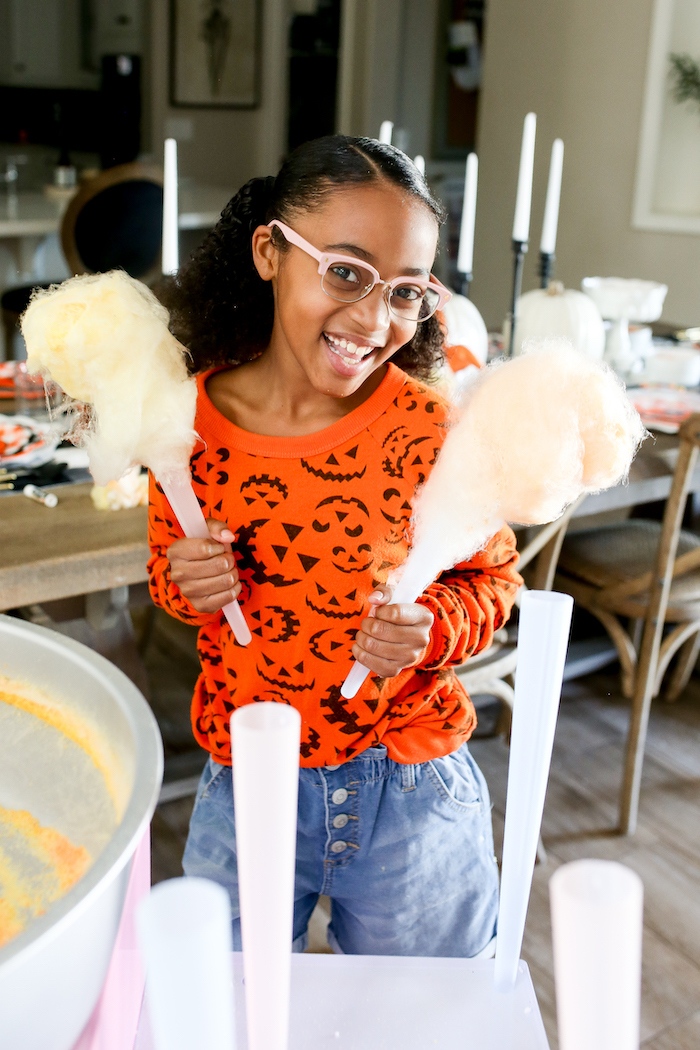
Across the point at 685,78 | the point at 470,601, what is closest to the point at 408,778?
the point at 470,601

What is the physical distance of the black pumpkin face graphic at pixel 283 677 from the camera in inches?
32.8

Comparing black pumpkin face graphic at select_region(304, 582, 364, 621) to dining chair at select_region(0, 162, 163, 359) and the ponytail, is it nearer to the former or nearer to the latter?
the ponytail

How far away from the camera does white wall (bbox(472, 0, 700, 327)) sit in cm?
353

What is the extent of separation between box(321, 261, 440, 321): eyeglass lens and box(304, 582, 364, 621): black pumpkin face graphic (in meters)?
0.25

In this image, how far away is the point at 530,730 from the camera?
0.45 meters

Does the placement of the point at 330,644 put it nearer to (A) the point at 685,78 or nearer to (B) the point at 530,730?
(B) the point at 530,730

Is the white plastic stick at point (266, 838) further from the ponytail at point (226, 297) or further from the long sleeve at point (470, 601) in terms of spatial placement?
the ponytail at point (226, 297)

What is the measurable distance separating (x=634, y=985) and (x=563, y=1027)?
0.03 meters

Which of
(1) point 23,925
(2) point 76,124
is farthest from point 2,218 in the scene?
(1) point 23,925

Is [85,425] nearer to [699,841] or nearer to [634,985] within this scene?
[634,985]

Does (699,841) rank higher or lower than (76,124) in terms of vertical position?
lower

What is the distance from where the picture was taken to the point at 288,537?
2.69 feet

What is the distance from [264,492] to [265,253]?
206mm

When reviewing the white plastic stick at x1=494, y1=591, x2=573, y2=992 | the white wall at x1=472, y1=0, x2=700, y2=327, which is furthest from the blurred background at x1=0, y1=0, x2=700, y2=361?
the white plastic stick at x1=494, y1=591, x2=573, y2=992
